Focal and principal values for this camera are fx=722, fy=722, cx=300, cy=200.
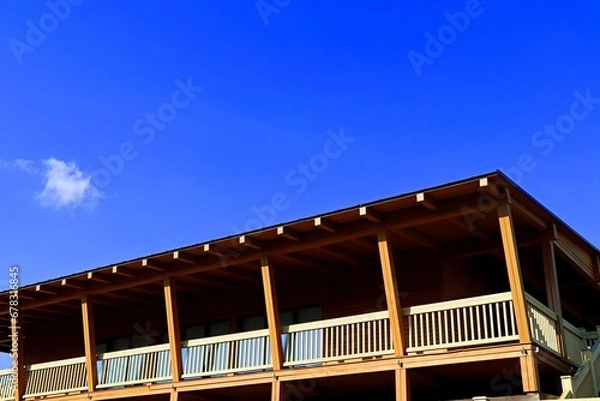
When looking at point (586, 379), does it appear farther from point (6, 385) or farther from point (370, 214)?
point (6, 385)

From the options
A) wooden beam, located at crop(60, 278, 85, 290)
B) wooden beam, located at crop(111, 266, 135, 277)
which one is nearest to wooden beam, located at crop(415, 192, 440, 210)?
wooden beam, located at crop(111, 266, 135, 277)

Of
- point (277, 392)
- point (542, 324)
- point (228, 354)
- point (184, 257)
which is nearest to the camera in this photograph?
point (542, 324)

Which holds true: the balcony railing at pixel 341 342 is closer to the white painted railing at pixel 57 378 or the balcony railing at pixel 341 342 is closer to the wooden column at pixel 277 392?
the white painted railing at pixel 57 378

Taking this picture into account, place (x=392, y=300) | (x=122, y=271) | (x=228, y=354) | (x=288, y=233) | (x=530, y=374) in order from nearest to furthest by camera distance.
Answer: (x=530, y=374), (x=392, y=300), (x=288, y=233), (x=228, y=354), (x=122, y=271)

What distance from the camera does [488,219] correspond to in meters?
15.4

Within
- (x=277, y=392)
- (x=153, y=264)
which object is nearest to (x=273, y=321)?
(x=277, y=392)

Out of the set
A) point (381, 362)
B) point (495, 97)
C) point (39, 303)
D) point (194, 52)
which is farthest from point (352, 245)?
point (39, 303)

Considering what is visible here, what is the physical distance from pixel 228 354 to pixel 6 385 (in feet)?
30.4

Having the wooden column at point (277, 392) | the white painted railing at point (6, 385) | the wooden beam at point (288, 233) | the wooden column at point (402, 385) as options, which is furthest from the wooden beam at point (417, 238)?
the white painted railing at point (6, 385)

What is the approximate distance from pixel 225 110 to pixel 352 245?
515 centimetres

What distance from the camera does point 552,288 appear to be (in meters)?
15.4

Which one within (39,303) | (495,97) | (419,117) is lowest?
(39,303)

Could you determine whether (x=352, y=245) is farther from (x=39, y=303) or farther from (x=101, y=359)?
(x=39, y=303)

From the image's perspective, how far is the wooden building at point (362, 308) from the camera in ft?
46.7
